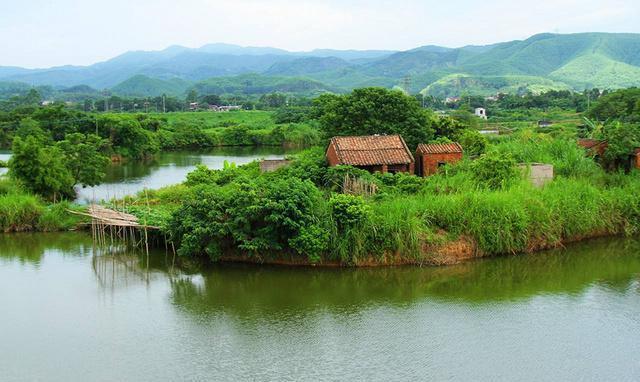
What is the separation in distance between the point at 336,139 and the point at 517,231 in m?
7.75

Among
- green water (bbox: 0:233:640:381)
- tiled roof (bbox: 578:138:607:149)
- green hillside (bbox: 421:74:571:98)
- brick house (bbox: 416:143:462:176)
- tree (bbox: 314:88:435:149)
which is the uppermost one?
green hillside (bbox: 421:74:571:98)

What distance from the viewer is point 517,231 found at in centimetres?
1869

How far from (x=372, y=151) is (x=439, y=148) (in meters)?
2.95

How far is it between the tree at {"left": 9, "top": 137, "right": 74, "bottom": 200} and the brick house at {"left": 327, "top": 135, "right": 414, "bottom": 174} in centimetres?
1093

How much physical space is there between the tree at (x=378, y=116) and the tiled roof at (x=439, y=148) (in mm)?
2505

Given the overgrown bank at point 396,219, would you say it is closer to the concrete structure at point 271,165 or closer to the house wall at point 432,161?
the house wall at point 432,161

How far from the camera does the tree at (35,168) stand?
25.1 m

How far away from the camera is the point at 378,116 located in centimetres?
2842

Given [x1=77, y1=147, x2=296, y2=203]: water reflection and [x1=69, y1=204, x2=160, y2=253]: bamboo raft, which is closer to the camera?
[x1=69, y1=204, x2=160, y2=253]: bamboo raft

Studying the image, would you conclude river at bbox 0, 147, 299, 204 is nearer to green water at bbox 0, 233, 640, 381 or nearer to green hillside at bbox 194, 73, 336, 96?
green water at bbox 0, 233, 640, 381

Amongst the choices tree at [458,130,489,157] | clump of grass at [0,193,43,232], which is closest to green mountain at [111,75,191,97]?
tree at [458,130,489,157]

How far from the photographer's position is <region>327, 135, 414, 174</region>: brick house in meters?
23.0

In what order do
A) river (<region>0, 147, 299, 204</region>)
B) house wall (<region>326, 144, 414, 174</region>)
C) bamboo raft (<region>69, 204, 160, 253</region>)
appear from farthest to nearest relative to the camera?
1. river (<region>0, 147, 299, 204</region>)
2. house wall (<region>326, 144, 414, 174</region>)
3. bamboo raft (<region>69, 204, 160, 253</region>)

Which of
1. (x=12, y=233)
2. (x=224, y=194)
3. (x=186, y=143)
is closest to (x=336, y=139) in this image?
(x=224, y=194)
